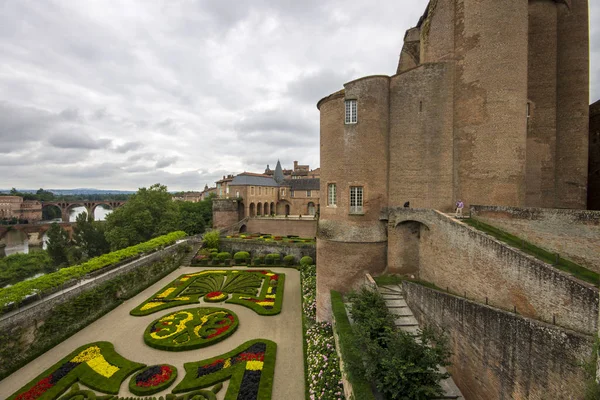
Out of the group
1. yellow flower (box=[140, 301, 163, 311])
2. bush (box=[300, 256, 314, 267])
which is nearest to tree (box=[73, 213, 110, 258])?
yellow flower (box=[140, 301, 163, 311])

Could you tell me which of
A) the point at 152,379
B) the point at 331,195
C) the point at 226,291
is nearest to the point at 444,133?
the point at 331,195

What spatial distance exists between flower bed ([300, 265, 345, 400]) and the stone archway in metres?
5.56

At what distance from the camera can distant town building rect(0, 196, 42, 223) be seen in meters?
93.7

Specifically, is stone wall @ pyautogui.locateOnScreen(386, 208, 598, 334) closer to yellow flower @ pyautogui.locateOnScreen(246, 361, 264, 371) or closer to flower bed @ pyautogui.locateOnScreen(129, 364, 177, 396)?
yellow flower @ pyautogui.locateOnScreen(246, 361, 264, 371)

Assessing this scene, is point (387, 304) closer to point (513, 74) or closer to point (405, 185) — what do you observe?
point (405, 185)

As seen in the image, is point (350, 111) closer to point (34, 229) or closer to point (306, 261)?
point (306, 261)

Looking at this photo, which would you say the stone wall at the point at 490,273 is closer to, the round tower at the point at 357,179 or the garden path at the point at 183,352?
the round tower at the point at 357,179

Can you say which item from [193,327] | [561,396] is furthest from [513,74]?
[193,327]

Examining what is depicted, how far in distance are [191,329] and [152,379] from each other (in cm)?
441

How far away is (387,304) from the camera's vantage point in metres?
13.7

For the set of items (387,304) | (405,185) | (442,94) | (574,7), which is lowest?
(387,304)

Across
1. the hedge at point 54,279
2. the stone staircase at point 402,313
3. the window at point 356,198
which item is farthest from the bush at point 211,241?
the stone staircase at point 402,313

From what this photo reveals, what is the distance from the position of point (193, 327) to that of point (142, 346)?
2.83 m

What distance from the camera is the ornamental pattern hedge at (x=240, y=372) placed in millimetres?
12094
